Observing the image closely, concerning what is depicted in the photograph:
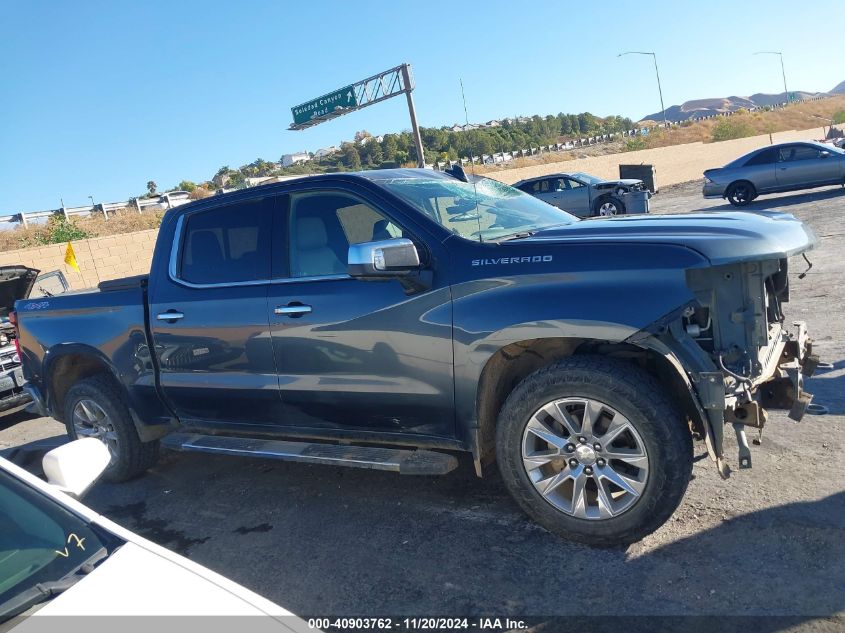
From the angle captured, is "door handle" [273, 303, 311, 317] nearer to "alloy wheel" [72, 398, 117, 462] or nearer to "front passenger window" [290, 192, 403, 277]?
"front passenger window" [290, 192, 403, 277]

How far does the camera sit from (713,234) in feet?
11.4

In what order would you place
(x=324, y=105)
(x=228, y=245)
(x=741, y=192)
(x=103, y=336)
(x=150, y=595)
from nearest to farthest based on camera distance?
(x=150, y=595)
(x=228, y=245)
(x=103, y=336)
(x=741, y=192)
(x=324, y=105)

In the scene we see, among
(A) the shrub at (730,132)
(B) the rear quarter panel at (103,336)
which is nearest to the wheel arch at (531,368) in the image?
(B) the rear quarter panel at (103,336)

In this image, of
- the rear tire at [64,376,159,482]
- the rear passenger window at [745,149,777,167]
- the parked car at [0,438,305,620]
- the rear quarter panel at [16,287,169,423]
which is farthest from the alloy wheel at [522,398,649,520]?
the rear passenger window at [745,149,777,167]

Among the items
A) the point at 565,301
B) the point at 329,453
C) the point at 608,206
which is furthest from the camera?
the point at 608,206

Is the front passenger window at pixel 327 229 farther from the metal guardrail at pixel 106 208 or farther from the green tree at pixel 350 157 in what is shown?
the metal guardrail at pixel 106 208

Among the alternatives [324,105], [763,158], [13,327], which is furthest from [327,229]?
[324,105]

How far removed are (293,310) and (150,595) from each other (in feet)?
8.12

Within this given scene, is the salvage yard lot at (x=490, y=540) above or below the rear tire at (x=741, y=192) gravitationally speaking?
below

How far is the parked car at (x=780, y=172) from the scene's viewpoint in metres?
18.0

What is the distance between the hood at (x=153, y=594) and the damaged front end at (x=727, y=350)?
2.16 meters

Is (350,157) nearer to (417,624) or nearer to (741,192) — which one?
(417,624)

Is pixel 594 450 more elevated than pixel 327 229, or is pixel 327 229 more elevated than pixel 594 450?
pixel 327 229

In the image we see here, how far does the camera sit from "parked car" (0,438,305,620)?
1882 millimetres
